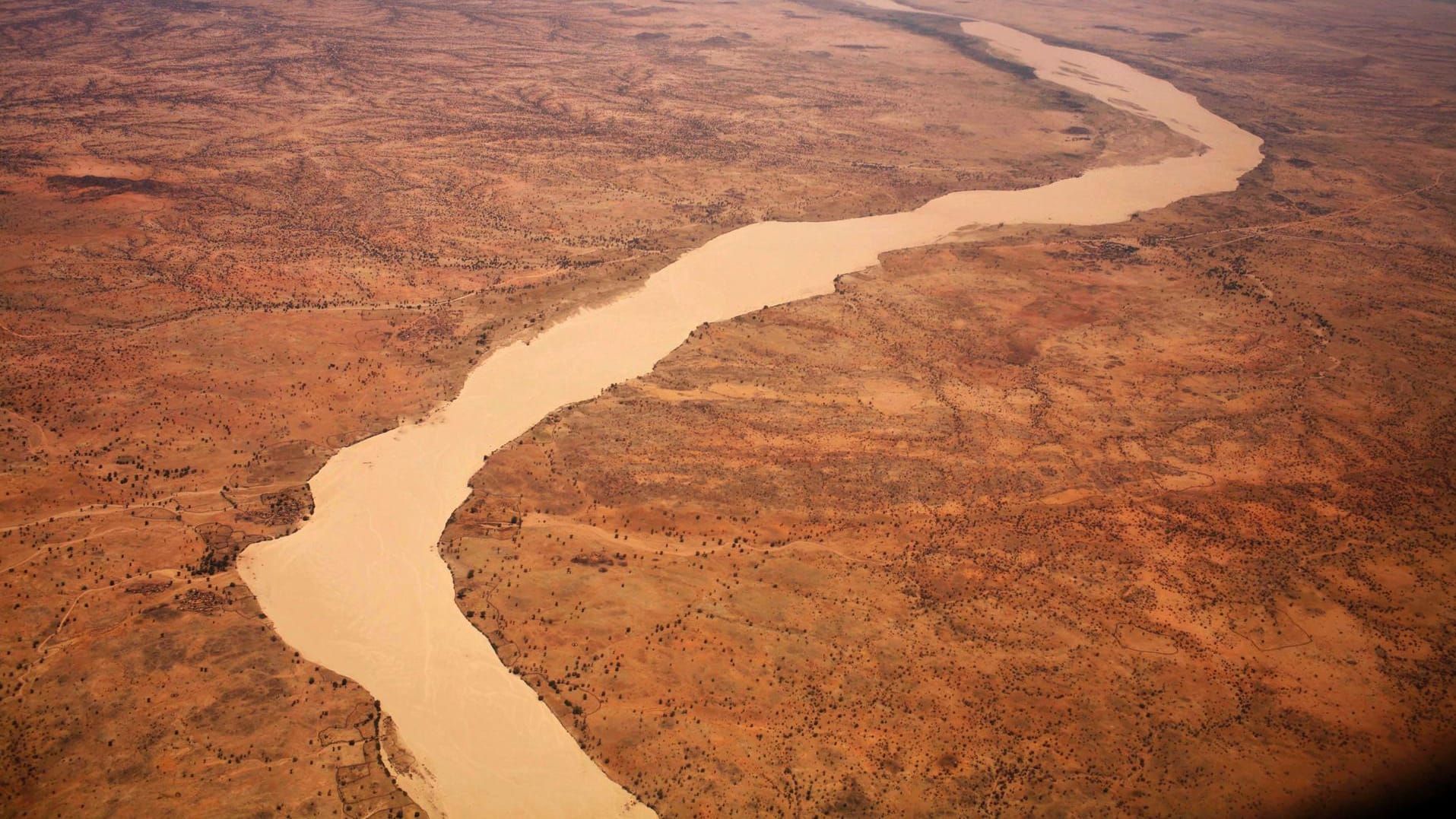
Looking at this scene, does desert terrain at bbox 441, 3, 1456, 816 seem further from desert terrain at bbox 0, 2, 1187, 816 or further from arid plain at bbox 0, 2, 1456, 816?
desert terrain at bbox 0, 2, 1187, 816

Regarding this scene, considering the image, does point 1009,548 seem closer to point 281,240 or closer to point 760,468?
point 760,468

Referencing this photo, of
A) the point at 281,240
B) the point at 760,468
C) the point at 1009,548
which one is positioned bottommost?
the point at 1009,548

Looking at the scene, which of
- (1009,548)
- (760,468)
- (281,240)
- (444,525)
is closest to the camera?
(1009,548)

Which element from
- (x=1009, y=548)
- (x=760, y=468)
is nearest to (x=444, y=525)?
(x=760, y=468)

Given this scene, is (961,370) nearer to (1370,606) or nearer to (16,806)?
(1370,606)

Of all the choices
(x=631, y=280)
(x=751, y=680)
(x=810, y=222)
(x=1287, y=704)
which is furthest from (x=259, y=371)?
(x=1287, y=704)

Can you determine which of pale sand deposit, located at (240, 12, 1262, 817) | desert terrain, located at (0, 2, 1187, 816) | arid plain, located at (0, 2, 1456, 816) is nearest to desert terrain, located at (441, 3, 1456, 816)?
arid plain, located at (0, 2, 1456, 816)
